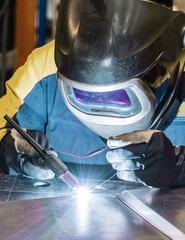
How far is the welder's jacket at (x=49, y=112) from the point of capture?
5.06 ft

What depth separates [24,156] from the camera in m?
1.41

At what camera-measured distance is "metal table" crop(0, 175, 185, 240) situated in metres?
0.85

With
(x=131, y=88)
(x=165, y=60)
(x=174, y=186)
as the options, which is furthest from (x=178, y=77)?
(x=174, y=186)

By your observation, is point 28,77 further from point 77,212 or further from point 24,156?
point 77,212

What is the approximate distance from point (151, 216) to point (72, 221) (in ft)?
0.63

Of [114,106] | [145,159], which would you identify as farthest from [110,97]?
[145,159]

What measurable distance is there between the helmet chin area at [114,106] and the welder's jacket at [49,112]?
0.33 m

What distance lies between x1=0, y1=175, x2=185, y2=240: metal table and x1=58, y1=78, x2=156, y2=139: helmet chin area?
0.19m

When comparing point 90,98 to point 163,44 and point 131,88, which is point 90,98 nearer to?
point 131,88

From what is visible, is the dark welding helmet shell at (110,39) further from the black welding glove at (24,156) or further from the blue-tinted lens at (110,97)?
the black welding glove at (24,156)

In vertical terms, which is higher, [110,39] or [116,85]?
[110,39]

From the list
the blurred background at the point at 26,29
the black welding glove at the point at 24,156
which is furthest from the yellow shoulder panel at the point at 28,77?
the blurred background at the point at 26,29

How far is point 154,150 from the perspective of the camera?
1.26m

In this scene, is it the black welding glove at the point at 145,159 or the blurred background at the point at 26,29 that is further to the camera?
the blurred background at the point at 26,29
